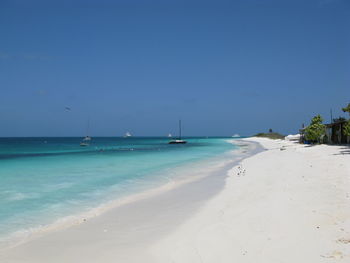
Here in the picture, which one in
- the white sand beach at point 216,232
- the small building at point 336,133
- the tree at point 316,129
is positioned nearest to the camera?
the white sand beach at point 216,232

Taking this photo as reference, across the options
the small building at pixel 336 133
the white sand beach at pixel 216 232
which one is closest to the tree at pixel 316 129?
the small building at pixel 336 133

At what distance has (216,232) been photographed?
6.22 m

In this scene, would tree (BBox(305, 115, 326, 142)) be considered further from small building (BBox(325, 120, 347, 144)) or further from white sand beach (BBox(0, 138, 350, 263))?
white sand beach (BBox(0, 138, 350, 263))

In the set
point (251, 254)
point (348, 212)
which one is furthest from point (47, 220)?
point (348, 212)

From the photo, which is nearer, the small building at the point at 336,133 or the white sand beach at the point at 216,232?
the white sand beach at the point at 216,232

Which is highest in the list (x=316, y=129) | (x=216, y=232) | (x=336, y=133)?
(x=316, y=129)

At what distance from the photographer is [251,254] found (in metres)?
4.91

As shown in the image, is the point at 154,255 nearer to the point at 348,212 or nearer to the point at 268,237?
the point at 268,237

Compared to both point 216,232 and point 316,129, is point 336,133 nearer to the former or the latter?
point 316,129

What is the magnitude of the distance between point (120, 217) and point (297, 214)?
4.66 meters

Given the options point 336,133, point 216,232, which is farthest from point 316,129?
point 216,232

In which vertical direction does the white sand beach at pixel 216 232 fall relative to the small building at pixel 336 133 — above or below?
below

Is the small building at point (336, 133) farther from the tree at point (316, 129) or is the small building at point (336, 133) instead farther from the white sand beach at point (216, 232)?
the white sand beach at point (216, 232)

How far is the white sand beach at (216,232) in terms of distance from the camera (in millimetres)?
5020
